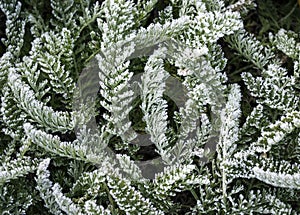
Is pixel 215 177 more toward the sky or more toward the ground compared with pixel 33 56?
more toward the ground

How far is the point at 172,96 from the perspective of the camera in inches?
46.3

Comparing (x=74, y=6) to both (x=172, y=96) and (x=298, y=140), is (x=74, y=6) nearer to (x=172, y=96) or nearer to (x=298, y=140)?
(x=172, y=96)

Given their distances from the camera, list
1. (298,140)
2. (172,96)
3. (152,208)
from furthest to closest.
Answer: (172,96), (298,140), (152,208)

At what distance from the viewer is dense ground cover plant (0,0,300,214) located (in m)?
0.97

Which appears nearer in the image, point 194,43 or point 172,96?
point 194,43

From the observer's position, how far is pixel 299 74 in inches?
44.1

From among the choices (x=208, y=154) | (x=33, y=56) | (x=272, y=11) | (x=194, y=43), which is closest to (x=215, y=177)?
(x=208, y=154)

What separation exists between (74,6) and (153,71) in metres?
0.31

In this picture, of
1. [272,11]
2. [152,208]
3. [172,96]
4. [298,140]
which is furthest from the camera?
[272,11]

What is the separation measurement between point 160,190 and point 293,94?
34cm

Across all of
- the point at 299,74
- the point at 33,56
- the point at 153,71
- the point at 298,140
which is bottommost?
the point at 298,140

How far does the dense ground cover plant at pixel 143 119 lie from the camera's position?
965 millimetres

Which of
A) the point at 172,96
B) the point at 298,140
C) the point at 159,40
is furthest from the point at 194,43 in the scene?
the point at 298,140

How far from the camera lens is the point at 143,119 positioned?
102 cm
